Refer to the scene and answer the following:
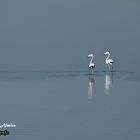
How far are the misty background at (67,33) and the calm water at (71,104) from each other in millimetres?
1737

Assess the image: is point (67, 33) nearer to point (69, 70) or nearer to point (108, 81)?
point (69, 70)

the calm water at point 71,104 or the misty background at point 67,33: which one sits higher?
the misty background at point 67,33

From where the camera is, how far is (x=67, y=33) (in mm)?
28281

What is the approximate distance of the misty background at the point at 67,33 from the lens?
74.9 ft

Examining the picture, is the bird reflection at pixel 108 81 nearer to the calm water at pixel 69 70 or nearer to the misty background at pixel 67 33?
the calm water at pixel 69 70

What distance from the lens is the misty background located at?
22.8 metres

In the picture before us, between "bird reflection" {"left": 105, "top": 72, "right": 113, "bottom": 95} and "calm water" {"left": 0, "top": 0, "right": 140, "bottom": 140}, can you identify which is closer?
"calm water" {"left": 0, "top": 0, "right": 140, "bottom": 140}

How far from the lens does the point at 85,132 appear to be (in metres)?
12.6

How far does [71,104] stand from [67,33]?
1294cm

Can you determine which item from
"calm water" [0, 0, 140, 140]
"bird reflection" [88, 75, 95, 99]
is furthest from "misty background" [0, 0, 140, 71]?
"bird reflection" [88, 75, 95, 99]

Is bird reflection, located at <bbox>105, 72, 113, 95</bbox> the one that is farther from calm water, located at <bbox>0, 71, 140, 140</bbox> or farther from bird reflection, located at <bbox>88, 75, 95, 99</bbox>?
bird reflection, located at <bbox>88, 75, 95, 99</bbox>

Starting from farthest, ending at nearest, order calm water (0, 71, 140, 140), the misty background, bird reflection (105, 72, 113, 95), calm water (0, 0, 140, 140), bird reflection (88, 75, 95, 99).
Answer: the misty background < bird reflection (105, 72, 113, 95) < bird reflection (88, 75, 95, 99) < calm water (0, 0, 140, 140) < calm water (0, 71, 140, 140)

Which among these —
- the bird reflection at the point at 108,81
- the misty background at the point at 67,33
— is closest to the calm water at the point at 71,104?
the bird reflection at the point at 108,81

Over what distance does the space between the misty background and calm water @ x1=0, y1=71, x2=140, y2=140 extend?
1737 millimetres
